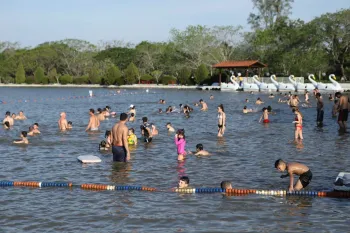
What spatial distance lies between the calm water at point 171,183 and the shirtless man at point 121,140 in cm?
45

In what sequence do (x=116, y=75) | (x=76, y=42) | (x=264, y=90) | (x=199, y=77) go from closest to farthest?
1. (x=264, y=90)
2. (x=199, y=77)
3. (x=116, y=75)
4. (x=76, y=42)

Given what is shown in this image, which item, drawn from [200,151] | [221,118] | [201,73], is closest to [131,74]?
[201,73]

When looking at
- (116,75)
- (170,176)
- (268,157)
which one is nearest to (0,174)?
(170,176)

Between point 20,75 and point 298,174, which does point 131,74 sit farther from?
point 298,174

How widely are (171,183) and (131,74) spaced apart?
7903 cm

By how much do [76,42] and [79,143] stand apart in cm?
9575

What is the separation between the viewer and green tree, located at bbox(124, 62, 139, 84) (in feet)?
302

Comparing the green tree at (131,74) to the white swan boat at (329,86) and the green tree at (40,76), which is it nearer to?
the green tree at (40,76)

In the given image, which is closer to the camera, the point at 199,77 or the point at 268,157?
the point at 268,157

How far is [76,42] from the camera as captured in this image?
4505 inches

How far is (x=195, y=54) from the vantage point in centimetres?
9125

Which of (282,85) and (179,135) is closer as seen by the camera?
(179,135)

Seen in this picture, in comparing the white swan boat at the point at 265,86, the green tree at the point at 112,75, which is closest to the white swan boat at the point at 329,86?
the white swan boat at the point at 265,86

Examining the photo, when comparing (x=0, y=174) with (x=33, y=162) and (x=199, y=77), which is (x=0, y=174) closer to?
(x=33, y=162)
